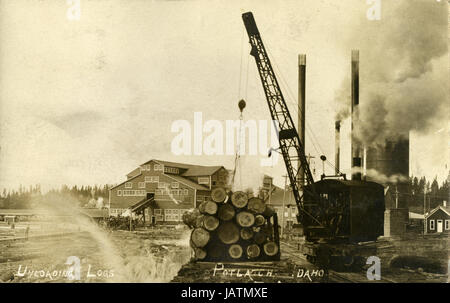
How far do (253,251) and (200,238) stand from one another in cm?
113

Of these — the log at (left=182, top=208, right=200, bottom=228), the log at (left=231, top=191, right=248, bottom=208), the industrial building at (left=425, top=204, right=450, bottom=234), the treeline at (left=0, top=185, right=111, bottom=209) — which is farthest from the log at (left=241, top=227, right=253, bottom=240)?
the industrial building at (left=425, top=204, right=450, bottom=234)

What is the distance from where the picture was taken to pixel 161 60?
923 cm

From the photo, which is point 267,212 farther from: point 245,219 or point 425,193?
point 425,193

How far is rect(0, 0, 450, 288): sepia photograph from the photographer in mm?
9047

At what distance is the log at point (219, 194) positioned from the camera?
8.51m

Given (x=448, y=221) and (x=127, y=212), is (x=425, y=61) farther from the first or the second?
(x=127, y=212)

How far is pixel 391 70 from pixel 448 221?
3.54 m

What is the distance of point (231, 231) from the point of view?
850cm

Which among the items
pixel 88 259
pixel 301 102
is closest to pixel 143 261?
pixel 88 259

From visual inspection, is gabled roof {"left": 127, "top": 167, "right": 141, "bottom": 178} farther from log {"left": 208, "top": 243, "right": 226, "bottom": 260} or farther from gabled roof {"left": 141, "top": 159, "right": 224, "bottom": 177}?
log {"left": 208, "top": 243, "right": 226, "bottom": 260}

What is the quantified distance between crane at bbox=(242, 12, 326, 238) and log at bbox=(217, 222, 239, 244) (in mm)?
1838

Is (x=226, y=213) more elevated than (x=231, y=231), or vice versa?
(x=226, y=213)
